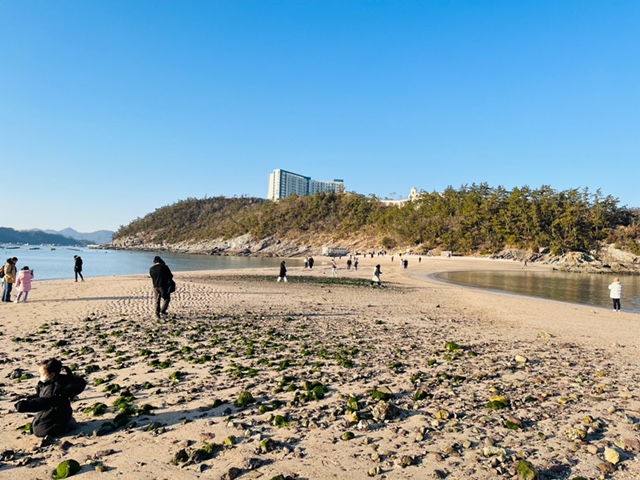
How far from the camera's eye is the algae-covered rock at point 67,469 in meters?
4.25

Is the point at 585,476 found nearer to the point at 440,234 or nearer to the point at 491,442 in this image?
the point at 491,442

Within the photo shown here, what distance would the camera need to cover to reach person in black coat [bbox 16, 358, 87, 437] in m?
5.01

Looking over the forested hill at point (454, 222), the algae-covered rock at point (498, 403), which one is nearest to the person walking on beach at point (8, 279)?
the algae-covered rock at point (498, 403)

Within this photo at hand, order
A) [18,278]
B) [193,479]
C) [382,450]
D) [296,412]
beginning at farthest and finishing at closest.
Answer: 1. [18,278]
2. [296,412]
3. [382,450]
4. [193,479]

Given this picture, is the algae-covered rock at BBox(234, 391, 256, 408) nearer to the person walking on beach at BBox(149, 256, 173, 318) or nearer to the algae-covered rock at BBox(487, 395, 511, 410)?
the algae-covered rock at BBox(487, 395, 511, 410)

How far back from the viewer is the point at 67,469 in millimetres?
4285

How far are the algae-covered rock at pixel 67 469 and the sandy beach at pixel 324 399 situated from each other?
8 centimetres

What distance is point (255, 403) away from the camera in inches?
A: 250

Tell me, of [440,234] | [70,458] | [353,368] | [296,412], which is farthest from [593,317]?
[440,234]

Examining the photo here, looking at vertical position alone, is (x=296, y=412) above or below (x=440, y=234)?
below

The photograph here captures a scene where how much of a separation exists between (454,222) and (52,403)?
399ft

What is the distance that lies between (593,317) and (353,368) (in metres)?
15.1

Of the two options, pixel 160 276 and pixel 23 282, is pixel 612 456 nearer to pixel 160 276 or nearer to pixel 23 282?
pixel 160 276

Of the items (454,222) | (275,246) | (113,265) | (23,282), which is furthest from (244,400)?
(275,246)
